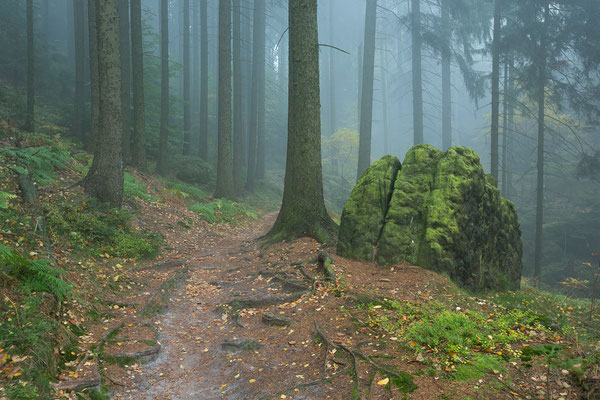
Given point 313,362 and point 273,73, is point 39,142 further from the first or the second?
point 273,73

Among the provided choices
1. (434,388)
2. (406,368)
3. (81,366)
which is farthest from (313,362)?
(81,366)

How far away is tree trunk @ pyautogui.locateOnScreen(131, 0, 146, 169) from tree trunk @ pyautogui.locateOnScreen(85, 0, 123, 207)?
633 cm

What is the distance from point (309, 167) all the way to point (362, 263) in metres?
2.83

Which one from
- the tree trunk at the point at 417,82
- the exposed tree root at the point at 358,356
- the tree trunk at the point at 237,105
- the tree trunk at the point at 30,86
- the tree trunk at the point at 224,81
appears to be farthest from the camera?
the tree trunk at the point at 417,82

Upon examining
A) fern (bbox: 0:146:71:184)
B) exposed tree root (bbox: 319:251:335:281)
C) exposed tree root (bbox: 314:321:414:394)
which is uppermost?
fern (bbox: 0:146:71:184)

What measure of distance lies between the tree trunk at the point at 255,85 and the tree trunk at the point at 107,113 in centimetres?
1397

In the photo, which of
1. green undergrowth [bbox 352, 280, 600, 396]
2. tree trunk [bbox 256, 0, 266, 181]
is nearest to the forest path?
green undergrowth [bbox 352, 280, 600, 396]

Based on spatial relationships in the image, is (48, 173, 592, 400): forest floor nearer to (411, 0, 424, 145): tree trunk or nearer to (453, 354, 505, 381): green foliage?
(453, 354, 505, 381): green foliage

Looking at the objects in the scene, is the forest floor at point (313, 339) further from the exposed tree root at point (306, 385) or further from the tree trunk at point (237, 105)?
the tree trunk at point (237, 105)

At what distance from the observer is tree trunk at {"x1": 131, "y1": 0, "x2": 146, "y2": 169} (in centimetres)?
1502

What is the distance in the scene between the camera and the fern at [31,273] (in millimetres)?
4242

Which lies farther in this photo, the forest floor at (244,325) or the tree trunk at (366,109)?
the tree trunk at (366,109)

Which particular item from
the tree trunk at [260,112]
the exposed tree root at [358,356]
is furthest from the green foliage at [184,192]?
the exposed tree root at [358,356]

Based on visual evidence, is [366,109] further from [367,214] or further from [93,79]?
[367,214]
